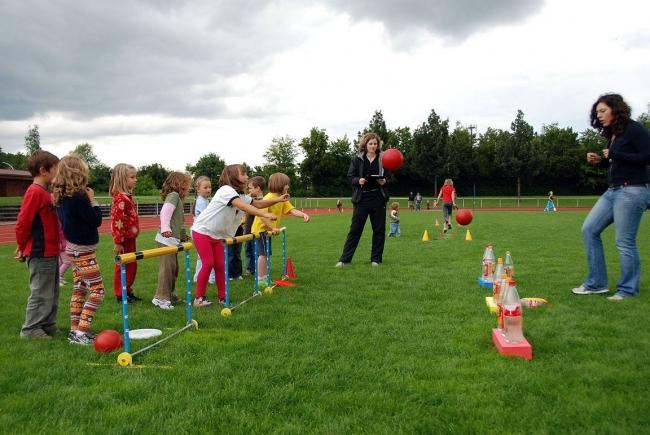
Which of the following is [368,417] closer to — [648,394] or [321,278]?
[648,394]

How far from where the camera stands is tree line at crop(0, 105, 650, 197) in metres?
63.0

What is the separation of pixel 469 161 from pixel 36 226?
66.8 m

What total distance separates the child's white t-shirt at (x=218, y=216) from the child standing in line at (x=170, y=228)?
17.2 inches

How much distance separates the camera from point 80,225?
509 centimetres

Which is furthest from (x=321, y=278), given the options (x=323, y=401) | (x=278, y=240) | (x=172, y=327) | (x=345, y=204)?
(x=345, y=204)

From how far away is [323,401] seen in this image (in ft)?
11.4

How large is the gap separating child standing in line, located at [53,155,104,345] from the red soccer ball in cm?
574

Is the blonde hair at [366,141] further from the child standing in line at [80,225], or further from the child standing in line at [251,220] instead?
the child standing in line at [80,225]

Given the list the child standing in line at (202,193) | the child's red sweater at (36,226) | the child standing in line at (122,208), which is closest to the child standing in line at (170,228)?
the child standing in line at (122,208)

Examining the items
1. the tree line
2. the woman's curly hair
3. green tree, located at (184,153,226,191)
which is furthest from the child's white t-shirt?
green tree, located at (184,153,226,191)

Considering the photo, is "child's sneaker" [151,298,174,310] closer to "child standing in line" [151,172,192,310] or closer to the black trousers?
"child standing in line" [151,172,192,310]

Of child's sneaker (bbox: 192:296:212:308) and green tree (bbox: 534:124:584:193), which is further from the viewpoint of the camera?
green tree (bbox: 534:124:584:193)

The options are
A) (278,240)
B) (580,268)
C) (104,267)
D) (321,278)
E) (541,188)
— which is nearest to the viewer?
(321,278)

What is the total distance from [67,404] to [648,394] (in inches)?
156
